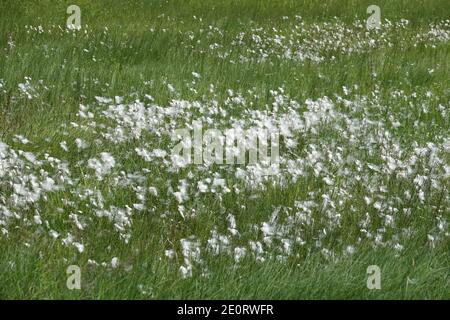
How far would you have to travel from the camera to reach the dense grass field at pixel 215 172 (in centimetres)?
526

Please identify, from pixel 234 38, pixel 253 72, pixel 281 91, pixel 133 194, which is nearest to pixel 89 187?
pixel 133 194

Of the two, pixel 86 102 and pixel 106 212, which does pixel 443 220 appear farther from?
pixel 86 102

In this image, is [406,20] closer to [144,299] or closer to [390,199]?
[390,199]

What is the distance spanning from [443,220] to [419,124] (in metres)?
3.23

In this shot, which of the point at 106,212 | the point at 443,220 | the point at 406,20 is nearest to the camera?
the point at 106,212

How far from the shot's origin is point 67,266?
5.08 m

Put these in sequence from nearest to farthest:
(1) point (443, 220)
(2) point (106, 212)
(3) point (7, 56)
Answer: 1. (2) point (106, 212)
2. (1) point (443, 220)
3. (3) point (7, 56)

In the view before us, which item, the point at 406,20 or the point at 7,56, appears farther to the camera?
the point at 406,20

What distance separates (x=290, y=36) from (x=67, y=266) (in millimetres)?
9840

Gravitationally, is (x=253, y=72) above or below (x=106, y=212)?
above

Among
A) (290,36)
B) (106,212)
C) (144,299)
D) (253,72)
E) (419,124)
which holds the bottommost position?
(144,299)

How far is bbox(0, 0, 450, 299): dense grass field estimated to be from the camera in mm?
5258

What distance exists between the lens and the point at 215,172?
7.14 m

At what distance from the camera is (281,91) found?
10164 millimetres
